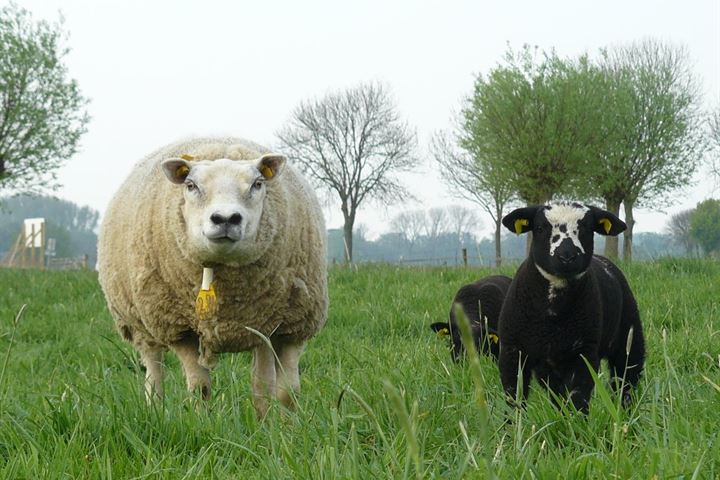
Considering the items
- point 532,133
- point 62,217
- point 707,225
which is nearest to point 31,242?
point 532,133

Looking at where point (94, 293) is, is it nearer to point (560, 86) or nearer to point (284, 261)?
point (284, 261)

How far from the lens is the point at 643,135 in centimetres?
3412

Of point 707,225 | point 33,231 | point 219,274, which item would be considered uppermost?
point 707,225

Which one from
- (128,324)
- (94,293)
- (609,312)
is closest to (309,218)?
(128,324)

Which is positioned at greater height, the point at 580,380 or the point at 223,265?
the point at 223,265

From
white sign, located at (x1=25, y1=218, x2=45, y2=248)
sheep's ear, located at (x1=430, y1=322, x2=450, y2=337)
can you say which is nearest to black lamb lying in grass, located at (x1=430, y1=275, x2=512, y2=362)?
sheep's ear, located at (x1=430, y1=322, x2=450, y2=337)

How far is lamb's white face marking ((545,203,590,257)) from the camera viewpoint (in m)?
3.76

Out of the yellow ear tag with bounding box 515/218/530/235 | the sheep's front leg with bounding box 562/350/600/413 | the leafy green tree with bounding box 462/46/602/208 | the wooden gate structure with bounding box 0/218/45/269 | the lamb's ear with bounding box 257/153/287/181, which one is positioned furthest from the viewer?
the leafy green tree with bounding box 462/46/602/208

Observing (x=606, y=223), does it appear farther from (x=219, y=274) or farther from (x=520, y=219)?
(x=219, y=274)

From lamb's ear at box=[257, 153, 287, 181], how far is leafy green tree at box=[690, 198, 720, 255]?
59614 mm

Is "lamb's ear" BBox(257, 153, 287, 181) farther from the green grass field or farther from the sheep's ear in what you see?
the sheep's ear

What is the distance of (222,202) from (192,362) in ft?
3.73

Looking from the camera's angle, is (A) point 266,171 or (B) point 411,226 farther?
(B) point 411,226

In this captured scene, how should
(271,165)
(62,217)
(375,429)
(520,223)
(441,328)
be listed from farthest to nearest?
1. (62,217)
2. (441,328)
3. (271,165)
4. (520,223)
5. (375,429)
